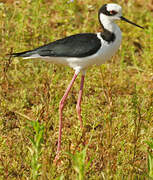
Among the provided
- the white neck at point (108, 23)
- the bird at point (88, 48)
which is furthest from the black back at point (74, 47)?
the white neck at point (108, 23)

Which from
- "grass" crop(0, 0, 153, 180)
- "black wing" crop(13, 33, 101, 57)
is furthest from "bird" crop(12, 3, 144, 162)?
"grass" crop(0, 0, 153, 180)

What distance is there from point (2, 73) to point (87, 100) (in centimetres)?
107

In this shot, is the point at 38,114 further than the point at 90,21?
No

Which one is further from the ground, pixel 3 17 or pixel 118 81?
pixel 3 17

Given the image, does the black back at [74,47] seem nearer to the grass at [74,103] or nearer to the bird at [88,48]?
the bird at [88,48]

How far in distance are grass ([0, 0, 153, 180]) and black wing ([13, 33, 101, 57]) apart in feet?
0.50

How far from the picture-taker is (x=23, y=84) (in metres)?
4.49

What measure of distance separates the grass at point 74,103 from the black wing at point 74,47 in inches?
6.0

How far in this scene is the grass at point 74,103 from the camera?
2766 mm

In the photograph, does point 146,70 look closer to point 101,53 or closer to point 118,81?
point 118,81

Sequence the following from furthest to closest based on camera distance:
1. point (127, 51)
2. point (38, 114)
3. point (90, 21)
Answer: point (90, 21) → point (127, 51) → point (38, 114)

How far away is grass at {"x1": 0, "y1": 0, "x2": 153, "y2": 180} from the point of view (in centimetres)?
277

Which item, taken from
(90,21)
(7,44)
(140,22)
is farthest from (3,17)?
(140,22)

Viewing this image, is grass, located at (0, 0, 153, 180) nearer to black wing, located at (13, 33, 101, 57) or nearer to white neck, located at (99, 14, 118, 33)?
black wing, located at (13, 33, 101, 57)
